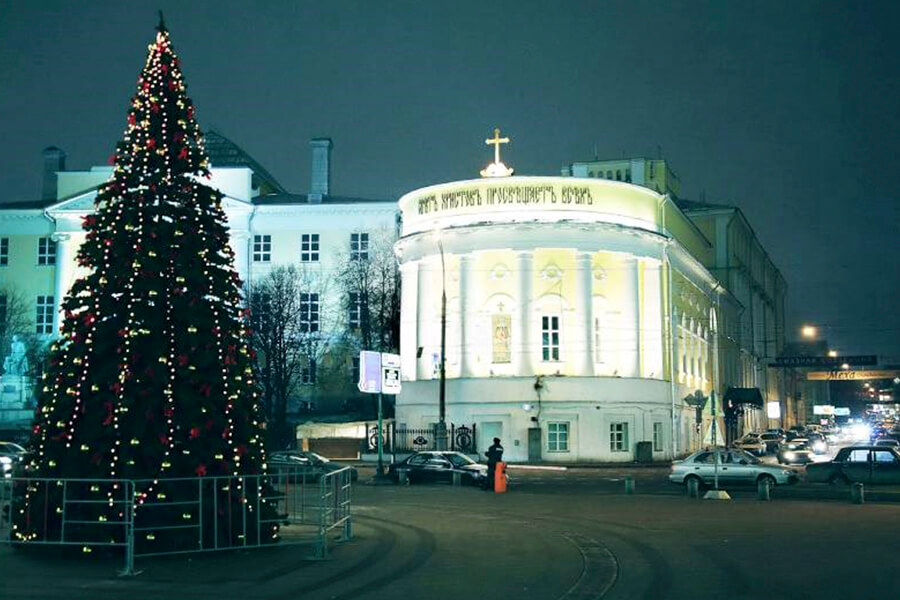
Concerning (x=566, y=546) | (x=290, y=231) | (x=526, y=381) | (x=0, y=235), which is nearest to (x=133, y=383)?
(x=566, y=546)

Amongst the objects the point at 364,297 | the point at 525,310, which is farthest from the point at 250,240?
the point at 525,310

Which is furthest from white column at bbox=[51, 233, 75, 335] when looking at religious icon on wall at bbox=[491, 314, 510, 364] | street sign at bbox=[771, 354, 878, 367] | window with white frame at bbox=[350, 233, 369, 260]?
street sign at bbox=[771, 354, 878, 367]

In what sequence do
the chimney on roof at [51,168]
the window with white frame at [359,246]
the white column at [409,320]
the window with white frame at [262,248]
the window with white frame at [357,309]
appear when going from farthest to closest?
the chimney on roof at [51,168]
the window with white frame at [262,248]
the window with white frame at [359,246]
the window with white frame at [357,309]
the white column at [409,320]

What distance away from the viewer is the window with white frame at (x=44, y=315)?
77438 mm

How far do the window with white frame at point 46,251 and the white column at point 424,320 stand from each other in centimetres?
3224

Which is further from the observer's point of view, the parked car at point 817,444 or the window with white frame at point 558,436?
the parked car at point 817,444

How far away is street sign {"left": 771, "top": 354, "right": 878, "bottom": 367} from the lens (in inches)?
4085

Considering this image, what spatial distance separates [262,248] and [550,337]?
25.9 m

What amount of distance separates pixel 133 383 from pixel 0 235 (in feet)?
226

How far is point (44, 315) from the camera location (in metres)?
78.2

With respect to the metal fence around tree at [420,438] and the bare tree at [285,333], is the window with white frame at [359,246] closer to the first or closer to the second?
the bare tree at [285,333]

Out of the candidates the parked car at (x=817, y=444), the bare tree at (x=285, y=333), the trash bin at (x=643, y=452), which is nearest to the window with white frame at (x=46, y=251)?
the bare tree at (x=285, y=333)

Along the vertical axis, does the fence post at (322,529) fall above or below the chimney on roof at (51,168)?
below

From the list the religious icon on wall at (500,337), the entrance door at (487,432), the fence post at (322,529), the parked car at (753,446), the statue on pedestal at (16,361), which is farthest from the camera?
the statue on pedestal at (16,361)
